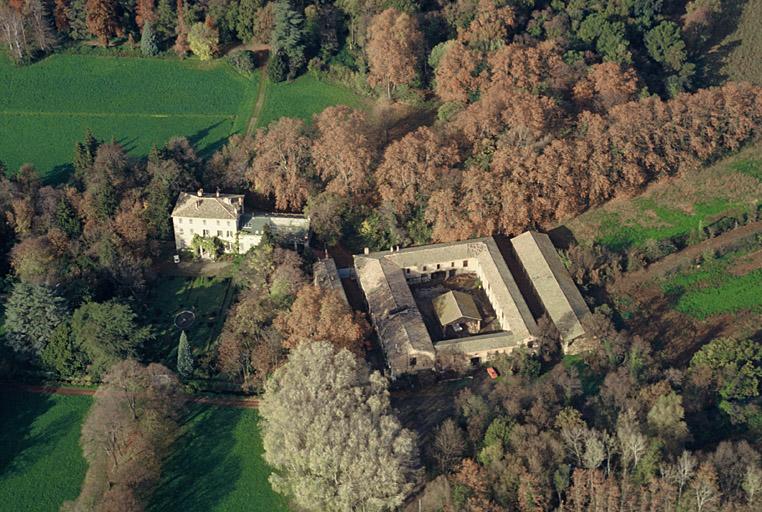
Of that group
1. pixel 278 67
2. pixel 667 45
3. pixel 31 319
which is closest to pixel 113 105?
pixel 278 67

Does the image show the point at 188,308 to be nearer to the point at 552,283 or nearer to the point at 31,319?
the point at 31,319

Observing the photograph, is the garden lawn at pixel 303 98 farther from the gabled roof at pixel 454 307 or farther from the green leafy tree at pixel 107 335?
the green leafy tree at pixel 107 335

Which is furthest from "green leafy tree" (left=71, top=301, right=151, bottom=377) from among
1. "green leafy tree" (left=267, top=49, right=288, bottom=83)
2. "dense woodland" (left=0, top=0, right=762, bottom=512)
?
"green leafy tree" (left=267, top=49, right=288, bottom=83)

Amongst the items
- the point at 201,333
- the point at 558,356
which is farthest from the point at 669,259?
the point at 201,333

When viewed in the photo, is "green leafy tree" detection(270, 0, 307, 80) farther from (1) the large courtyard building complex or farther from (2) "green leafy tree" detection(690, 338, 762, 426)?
(2) "green leafy tree" detection(690, 338, 762, 426)

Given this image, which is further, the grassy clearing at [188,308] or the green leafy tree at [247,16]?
the green leafy tree at [247,16]

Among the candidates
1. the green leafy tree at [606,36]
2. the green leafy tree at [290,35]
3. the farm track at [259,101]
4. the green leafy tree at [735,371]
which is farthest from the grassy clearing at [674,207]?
the green leafy tree at [290,35]

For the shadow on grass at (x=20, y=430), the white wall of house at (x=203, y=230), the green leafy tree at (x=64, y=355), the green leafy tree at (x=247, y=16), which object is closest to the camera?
the shadow on grass at (x=20, y=430)
